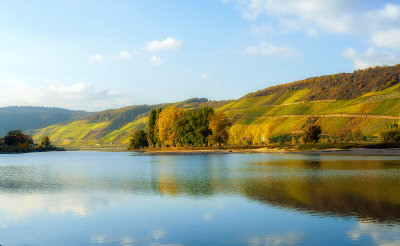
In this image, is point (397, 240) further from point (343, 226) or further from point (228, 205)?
point (228, 205)

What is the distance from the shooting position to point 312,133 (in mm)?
102812

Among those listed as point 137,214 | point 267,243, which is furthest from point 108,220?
point 267,243

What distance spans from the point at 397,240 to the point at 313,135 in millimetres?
92126

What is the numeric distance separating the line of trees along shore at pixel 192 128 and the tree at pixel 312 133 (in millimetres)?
25558

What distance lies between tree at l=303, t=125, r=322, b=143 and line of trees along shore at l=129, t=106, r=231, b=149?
2556 centimetres

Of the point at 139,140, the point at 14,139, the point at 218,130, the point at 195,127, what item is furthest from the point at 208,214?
the point at 14,139

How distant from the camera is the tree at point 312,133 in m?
102

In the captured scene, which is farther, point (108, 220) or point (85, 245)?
point (108, 220)

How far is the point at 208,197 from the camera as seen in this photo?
2586cm

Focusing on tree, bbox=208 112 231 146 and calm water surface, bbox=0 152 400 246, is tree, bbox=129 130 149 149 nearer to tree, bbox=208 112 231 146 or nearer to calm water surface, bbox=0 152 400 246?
tree, bbox=208 112 231 146

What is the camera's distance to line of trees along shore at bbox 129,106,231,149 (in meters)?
118

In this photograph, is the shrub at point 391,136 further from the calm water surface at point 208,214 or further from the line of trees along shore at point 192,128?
the calm water surface at point 208,214

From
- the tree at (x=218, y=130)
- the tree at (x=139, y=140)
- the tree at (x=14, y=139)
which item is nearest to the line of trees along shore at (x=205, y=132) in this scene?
the tree at (x=218, y=130)

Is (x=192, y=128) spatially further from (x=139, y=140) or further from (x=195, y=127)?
(x=139, y=140)
